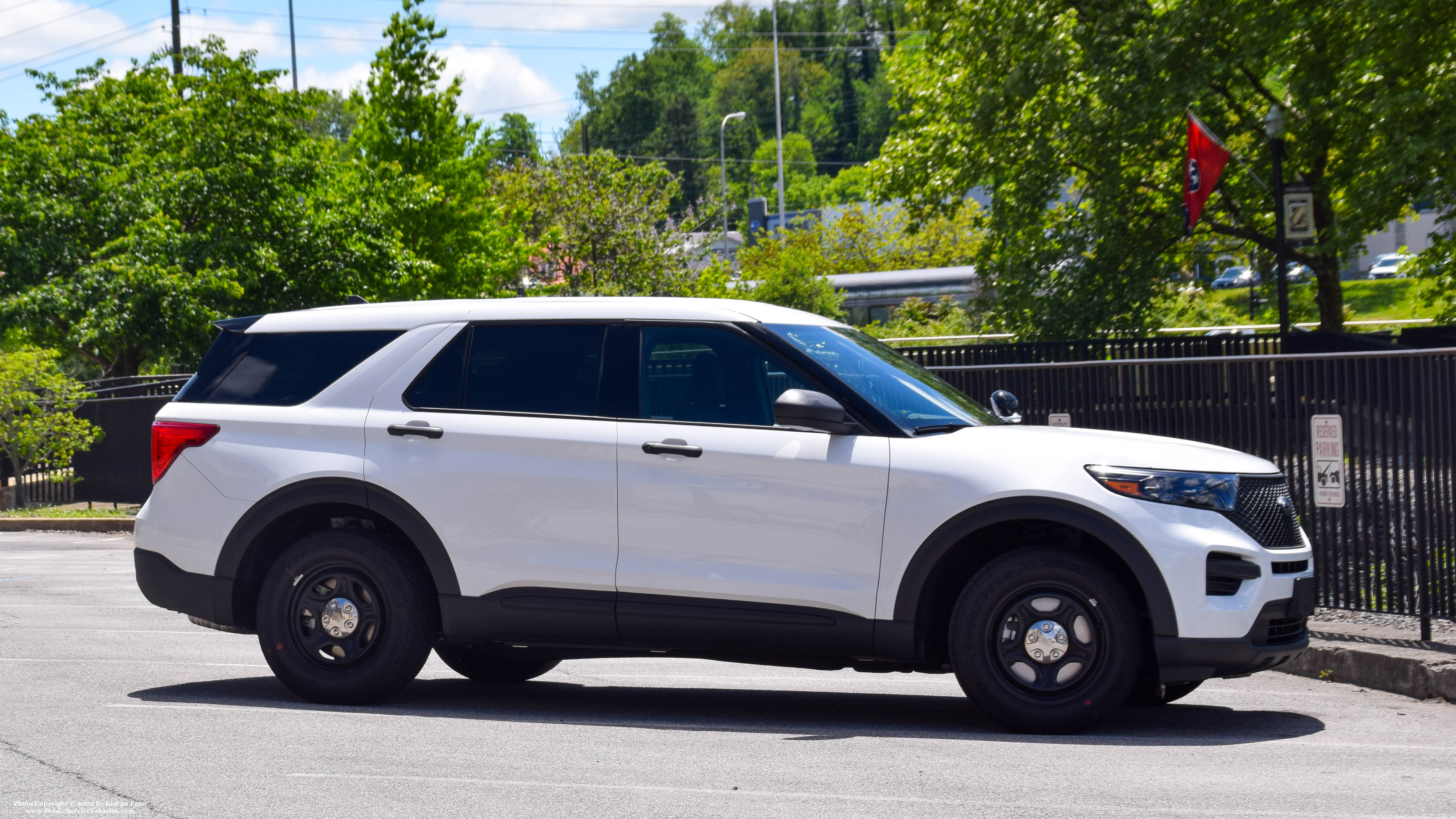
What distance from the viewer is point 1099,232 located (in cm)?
2273

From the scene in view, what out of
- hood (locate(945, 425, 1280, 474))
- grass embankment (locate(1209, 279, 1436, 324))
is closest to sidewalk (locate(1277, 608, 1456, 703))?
hood (locate(945, 425, 1280, 474))

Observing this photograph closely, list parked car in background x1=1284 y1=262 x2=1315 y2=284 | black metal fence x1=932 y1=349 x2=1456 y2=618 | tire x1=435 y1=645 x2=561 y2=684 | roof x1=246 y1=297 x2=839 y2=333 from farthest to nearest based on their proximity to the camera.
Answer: parked car in background x1=1284 y1=262 x2=1315 y2=284, black metal fence x1=932 y1=349 x2=1456 y2=618, tire x1=435 y1=645 x2=561 y2=684, roof x1=246 y1=297 x2=839 y2=333

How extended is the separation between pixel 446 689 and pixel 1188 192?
1561 cm

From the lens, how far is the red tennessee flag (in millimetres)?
19609

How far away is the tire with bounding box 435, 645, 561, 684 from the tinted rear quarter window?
1516 mm

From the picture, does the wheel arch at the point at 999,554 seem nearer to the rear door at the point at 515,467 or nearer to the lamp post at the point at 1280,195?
the rear door at the point at 515,467

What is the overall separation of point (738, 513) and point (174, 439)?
9.49 feet

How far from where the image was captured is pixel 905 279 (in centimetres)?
4078

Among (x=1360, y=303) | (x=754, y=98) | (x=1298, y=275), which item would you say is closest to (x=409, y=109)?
(x=1298, y=275)

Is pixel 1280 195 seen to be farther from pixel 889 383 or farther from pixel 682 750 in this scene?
pixel 682 750

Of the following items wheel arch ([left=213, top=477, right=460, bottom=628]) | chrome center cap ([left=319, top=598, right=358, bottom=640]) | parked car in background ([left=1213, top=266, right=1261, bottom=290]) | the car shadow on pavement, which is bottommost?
the car shadow on pavement

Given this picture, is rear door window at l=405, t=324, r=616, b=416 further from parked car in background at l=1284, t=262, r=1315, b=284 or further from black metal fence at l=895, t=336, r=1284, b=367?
parked car in background at l=1284, t=262, r=1315, b=284

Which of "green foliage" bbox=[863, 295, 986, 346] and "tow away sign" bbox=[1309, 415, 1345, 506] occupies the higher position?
"green foliage" bbox=[863, 295, 986, 346]

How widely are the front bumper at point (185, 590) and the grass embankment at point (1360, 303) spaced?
25046mm
